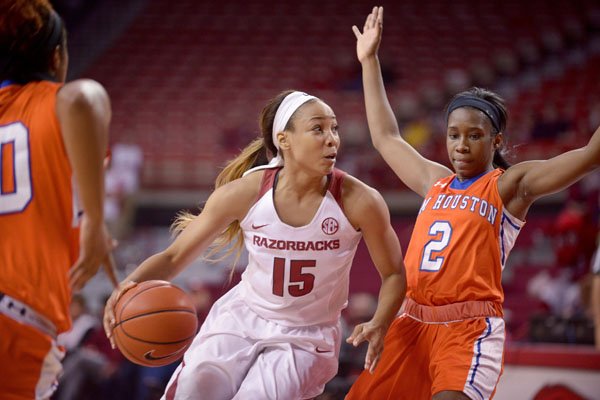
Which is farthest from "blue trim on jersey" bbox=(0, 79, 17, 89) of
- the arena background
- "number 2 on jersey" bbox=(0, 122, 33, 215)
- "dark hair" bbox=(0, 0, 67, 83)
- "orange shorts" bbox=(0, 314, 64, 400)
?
the arena background

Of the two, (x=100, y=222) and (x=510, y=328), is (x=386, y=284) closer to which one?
(x=100, y=222)

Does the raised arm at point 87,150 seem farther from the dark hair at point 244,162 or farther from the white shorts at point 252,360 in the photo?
the dark hair at point 244,162

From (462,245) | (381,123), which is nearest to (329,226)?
(462,245)

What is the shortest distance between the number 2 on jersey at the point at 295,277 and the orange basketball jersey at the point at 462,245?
61cm

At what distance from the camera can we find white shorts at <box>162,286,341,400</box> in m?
3.93

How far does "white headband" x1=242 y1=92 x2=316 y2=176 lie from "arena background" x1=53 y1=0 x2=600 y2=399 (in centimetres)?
700

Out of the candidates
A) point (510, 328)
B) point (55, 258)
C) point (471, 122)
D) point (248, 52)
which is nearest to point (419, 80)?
point (248, 52)

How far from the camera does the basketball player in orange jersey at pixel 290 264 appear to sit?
400cm

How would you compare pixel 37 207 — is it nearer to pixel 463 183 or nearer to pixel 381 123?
pixel 463 183

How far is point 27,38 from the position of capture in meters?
2.81

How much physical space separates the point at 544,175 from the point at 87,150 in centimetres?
241

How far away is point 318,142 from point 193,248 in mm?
830

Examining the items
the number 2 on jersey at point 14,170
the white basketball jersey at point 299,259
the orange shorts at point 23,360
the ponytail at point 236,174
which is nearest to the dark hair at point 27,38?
the number 2 on jersey at point 14,170

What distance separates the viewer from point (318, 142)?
4.10 metres
